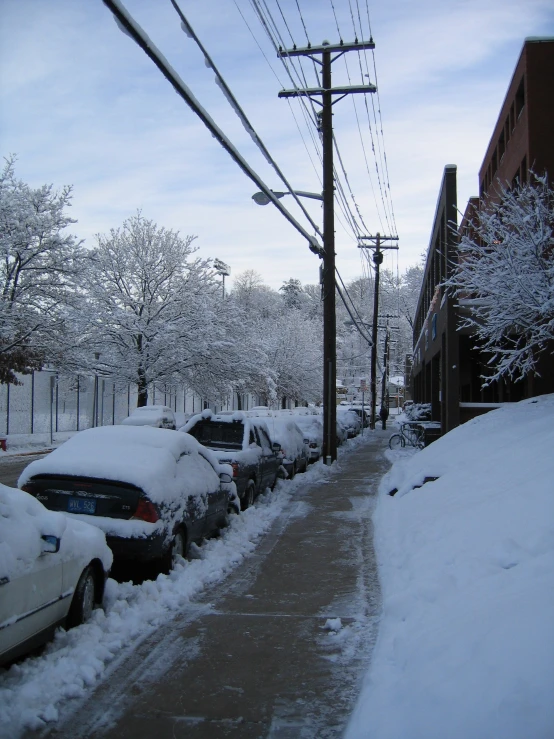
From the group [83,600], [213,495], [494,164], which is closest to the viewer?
[83,600]

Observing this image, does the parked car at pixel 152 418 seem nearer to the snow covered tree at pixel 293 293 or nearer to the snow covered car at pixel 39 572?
the snow covered car at pixel 39 572

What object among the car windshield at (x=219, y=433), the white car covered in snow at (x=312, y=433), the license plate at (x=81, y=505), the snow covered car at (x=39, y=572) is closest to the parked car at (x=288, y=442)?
the white car covered in snow at (x=312, y=433)

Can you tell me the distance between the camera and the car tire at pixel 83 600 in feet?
18.2

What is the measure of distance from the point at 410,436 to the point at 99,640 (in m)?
23.1

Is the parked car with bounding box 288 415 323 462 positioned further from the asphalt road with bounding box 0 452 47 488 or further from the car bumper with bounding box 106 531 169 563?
the car bumper with bounding box 106 531 169 563

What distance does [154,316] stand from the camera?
1211 inches

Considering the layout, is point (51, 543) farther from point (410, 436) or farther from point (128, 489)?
point (410, 436)

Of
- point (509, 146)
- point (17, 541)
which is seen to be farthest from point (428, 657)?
point (509, 146)

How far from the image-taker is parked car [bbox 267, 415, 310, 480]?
1686 centimetres

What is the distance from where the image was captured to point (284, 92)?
58.6 ft

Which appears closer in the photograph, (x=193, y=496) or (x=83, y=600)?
(x=83, y=600)

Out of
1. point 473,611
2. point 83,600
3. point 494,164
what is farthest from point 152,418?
point 473,611

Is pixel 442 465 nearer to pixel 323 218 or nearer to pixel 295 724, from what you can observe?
pixel 295 724

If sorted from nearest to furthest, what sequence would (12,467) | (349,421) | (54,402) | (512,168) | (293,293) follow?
(12,467) → (512,168) → (54,402) → (349,421) → (293,293)
